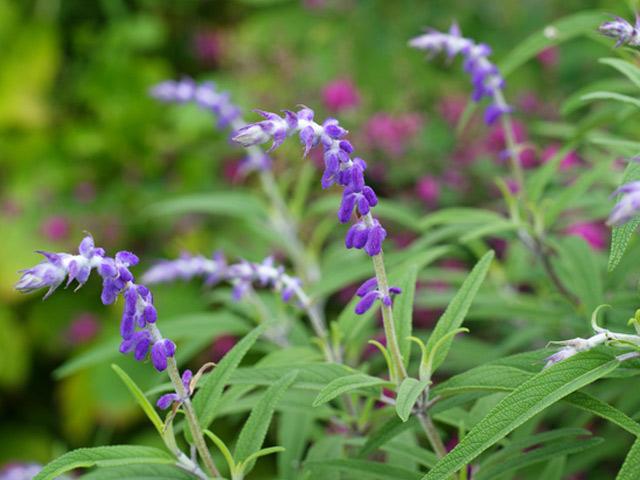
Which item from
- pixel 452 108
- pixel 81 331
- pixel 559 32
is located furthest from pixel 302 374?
pixel 81 331

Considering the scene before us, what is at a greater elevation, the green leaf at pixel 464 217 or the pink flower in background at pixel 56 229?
the green leaf at pixel 464 217

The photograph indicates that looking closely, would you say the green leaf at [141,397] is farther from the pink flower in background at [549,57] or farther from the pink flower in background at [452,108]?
the pink flower in background at [549,57]

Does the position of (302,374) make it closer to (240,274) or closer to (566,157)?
(240,274)

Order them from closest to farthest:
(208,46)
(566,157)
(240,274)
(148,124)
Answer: (240,274) < (566,157) < (148,124) < (208,46)

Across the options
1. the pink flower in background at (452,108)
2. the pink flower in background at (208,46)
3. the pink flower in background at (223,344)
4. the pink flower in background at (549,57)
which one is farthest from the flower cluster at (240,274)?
the pink flower in background at (208,46)

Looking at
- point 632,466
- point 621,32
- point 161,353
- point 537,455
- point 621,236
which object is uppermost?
point 621,32

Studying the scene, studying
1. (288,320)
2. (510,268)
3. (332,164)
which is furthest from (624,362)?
(510,268)

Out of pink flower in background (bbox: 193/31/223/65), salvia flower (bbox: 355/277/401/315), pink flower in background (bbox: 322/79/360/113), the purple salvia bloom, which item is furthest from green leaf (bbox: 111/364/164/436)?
pink flower in background (bbox: 193/31/223/65)
